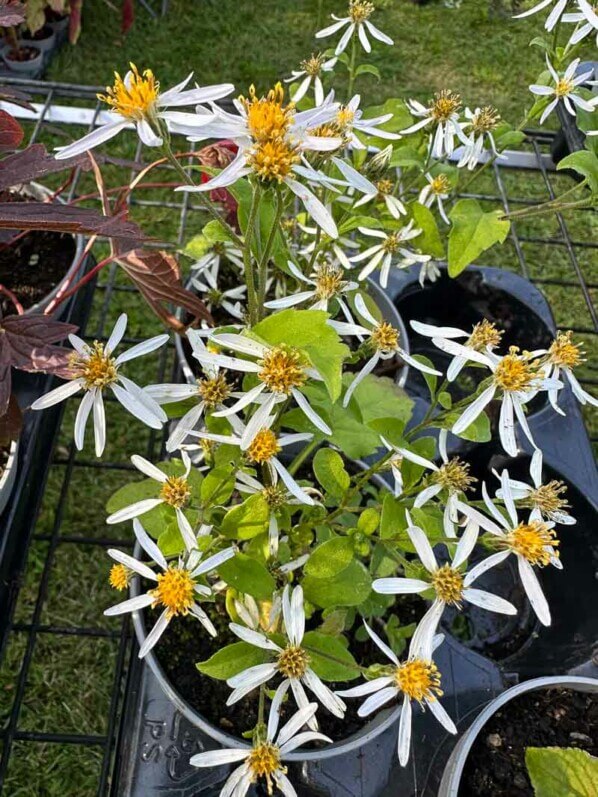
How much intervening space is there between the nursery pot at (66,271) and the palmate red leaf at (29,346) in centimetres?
14

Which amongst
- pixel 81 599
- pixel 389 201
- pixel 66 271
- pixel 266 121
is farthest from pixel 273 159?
pixel 81 599

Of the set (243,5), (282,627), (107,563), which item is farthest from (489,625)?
(243,5)

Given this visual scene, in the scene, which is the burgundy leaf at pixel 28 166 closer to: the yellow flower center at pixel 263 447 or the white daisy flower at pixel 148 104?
the white daisy flower at pixel 148 104

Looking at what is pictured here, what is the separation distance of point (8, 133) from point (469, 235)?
44 cm

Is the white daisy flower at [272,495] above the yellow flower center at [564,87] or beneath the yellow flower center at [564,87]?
beneath

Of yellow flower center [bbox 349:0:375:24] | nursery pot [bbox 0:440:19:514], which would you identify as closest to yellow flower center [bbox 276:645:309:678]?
nursery pot [bbox 0:440:19:514]

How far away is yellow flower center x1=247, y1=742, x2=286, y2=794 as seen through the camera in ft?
1.47

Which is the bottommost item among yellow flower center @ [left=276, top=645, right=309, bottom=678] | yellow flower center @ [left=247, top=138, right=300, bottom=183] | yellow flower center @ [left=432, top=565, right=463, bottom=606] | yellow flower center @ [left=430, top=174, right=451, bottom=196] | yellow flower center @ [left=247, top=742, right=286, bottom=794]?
yellow flower center @ [left=247, top=742, right=286, bottom=794]

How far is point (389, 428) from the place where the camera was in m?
0.51

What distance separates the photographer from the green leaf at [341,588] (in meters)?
0.47

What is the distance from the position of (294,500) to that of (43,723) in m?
0.64

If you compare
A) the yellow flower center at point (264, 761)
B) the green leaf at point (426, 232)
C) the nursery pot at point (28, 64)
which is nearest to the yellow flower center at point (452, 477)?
the yellow flower center at point (264, 761)

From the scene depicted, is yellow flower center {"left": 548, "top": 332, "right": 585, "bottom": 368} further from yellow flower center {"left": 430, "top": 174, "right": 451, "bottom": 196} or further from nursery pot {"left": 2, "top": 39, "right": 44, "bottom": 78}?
nursery pot {"left": 2, "top": 39, "right": 44, "bottom": 78}

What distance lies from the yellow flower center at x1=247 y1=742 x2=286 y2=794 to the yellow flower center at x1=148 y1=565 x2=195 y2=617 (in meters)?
0.11
